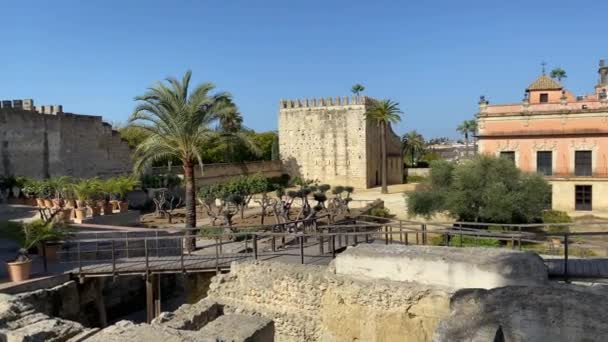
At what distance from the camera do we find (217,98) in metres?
14.6

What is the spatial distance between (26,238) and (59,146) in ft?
60.1

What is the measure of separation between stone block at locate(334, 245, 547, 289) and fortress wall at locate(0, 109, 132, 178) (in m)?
Result: 22.6

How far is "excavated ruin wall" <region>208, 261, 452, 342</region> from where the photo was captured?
792 centimetres

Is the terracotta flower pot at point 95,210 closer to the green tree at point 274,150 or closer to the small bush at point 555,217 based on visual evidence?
the small bush at point 555,217

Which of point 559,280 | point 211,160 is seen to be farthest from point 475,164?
point 211,160

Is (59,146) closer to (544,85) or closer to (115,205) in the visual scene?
(115,205)

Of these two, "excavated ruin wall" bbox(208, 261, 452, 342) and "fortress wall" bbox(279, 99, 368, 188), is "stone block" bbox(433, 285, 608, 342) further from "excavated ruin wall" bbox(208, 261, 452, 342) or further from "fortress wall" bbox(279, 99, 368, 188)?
"fortress wall" bbox(279, 99, 368, 188)

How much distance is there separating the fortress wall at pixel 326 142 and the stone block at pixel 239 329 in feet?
116

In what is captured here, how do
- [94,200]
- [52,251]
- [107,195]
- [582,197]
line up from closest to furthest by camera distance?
[52,251]
[94,200]
[107,195]
[582,197]

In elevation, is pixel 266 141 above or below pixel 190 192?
above

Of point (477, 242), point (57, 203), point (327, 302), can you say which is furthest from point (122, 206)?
point (477, 242)

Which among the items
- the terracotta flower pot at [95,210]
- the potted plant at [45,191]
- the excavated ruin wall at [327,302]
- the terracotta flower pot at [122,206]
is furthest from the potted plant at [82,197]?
the excavated ruin wall at [327,302]

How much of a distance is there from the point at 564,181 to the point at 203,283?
24.7m

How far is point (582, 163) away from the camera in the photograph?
1174 inches
